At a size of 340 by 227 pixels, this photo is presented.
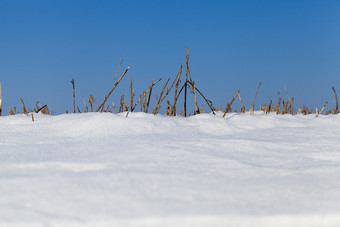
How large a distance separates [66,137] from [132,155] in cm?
58

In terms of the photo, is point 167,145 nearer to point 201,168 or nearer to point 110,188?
point 201,168

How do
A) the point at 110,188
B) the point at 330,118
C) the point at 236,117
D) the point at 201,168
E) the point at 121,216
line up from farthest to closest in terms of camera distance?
the point at 330,118
the point at 236,117
the point at 201,168
the point at 110,188
the point at 121,216

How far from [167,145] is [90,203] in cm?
62

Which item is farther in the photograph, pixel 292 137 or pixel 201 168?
pixel 292 137

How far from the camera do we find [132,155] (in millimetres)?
1351

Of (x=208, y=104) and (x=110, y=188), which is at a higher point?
(x=208, y=104)

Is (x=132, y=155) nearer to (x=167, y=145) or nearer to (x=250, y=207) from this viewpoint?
(x=167, y=145)

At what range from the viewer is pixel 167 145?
1.51m

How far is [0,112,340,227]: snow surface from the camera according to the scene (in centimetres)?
87

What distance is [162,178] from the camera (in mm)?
1089

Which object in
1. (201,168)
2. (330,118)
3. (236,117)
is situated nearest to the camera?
(201,168)

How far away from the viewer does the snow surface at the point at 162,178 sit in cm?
87

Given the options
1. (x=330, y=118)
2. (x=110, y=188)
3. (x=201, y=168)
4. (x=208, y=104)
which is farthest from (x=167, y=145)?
(x=330, y=118)

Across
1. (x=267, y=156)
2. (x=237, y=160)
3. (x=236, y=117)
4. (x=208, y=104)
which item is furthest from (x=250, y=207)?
(x=208, y=104)
